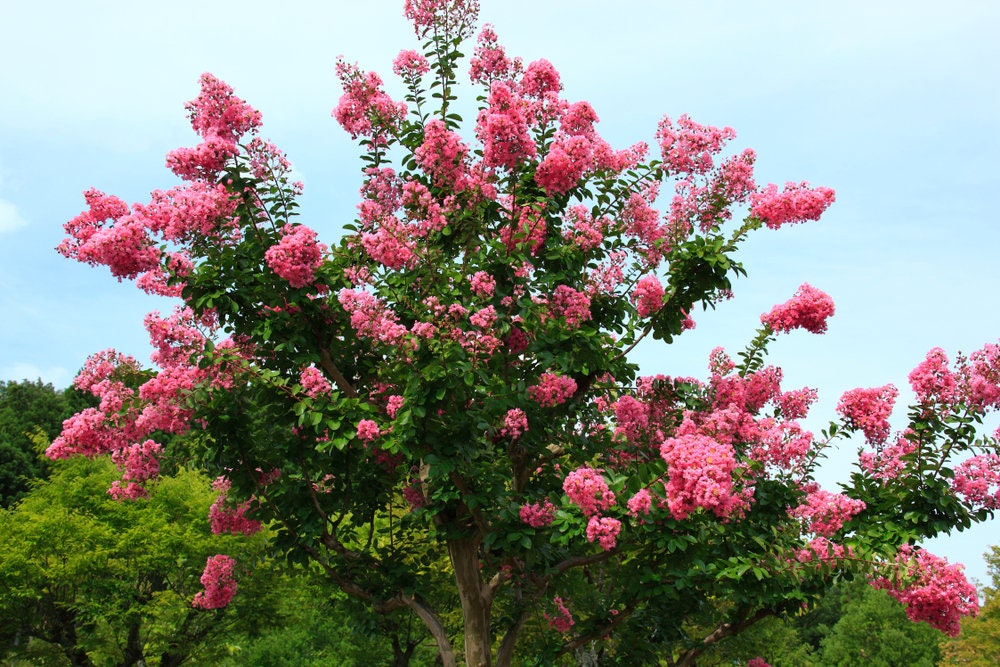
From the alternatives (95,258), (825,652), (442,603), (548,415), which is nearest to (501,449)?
(548,415)

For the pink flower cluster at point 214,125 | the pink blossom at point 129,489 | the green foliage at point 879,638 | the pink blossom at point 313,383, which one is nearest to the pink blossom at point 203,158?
the pink flower cluster at point 214,125

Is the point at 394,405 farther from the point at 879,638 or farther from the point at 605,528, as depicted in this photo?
the point at 879,638

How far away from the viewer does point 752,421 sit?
9336mm

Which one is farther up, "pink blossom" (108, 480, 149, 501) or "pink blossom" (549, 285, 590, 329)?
"pink blossom" (549, 285, 590, 329)

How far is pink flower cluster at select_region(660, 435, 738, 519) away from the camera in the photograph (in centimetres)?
656

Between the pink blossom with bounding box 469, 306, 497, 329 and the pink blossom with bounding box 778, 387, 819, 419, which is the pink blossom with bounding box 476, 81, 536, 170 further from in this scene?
the pink blossom with bounding box 778, 387, 819, 419

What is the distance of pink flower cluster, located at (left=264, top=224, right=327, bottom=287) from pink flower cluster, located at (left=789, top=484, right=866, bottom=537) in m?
5.96

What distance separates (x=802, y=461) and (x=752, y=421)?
89 cm

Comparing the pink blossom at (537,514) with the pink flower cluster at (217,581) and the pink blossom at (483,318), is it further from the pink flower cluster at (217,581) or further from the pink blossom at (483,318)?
the pink flower cluster at (217,581)

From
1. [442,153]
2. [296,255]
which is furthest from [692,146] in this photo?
[296,255]

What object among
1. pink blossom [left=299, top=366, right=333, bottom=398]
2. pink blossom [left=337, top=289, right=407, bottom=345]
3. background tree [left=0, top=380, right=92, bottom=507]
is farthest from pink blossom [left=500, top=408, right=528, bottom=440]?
background tree [left=0, top=380, right=92, bottom=507]

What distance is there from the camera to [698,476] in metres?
6.59

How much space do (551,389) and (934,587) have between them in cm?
422

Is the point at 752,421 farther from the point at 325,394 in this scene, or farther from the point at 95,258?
the point at 95,258
